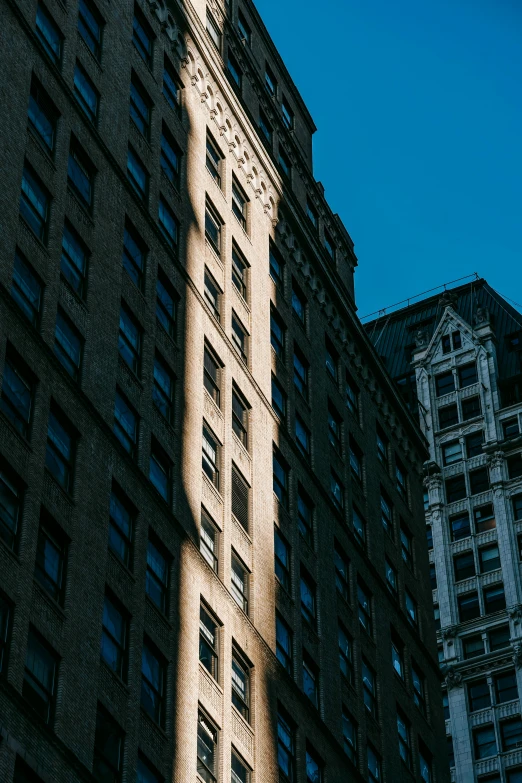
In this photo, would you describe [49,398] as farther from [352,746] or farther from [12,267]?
[352,746]

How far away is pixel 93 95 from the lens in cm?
5903

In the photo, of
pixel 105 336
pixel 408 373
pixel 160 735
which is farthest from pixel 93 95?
pixel 408 373

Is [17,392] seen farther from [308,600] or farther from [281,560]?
[308,600]

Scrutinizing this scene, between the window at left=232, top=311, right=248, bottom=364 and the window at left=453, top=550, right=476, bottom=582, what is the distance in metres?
48.1

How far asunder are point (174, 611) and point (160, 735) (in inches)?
182

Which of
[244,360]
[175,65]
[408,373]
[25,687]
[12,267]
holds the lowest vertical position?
[25,687]

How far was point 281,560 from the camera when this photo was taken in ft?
204

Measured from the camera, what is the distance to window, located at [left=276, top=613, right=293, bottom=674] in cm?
5909

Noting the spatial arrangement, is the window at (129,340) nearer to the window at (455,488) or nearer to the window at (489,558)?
the window at (489,558)

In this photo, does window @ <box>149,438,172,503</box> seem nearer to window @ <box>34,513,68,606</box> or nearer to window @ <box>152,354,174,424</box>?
window @ <box>152,354,174,424</box>

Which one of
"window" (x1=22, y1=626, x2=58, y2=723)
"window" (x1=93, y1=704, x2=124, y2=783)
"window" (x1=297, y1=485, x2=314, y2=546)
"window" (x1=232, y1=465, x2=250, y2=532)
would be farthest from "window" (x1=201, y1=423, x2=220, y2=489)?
"window" (x1=22, y1=626, x2=58, y2=723)

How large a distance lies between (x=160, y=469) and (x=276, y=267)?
70.0ft

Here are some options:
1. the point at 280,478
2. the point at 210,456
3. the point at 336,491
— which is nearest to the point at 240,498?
the point at 210,456

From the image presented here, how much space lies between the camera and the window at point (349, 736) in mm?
62016
